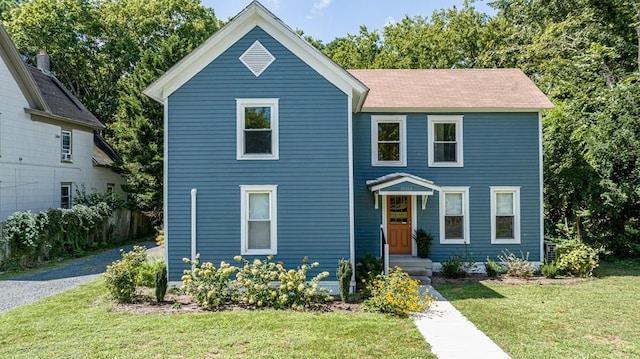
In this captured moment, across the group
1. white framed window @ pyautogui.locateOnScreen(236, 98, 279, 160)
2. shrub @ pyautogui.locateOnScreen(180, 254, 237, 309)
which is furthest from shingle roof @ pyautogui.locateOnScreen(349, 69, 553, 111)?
shrub @ pyautogui.locateOnScreen(180, 254, 237, 309)

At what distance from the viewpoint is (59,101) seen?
18.4m

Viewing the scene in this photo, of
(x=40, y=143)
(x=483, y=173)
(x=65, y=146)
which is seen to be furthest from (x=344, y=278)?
(x=65, y=146)

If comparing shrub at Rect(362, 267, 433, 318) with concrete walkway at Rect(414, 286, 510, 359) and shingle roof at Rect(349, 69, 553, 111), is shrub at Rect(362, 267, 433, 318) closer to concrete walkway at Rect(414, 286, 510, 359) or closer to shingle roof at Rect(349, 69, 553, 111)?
concrete walkway at Rect(414, 286, 510, 359)

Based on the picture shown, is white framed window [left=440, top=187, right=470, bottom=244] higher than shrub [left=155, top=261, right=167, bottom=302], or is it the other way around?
white framed window [left=440, top=187, right=470, bottom=244]

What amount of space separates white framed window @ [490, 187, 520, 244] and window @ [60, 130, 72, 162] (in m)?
18.6

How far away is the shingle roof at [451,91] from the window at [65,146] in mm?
14174

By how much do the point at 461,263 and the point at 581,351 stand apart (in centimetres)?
564

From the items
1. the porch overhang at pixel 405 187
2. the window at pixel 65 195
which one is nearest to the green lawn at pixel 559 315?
the porch overhang at pixel 405 187

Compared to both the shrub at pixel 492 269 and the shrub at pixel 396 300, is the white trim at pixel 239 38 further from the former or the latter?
the shrub at pixel 492 269

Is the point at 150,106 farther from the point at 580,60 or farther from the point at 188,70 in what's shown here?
the point at 580,60

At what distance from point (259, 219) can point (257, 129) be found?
2310 millimetres

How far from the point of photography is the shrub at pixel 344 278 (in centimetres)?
855

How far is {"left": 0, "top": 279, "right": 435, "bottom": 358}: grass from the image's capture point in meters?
5.82

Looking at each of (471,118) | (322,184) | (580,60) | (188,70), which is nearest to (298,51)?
(188,70)
